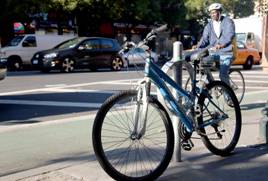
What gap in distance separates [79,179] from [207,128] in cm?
162

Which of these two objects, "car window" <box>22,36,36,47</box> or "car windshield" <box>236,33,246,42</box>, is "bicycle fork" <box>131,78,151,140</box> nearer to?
"car window" <box>22,36,36,47</box>

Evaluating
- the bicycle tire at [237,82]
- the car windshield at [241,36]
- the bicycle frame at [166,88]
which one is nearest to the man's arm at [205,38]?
the bicycle tire at [237,82]

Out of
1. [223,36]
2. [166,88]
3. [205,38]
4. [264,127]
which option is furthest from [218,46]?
[166,88]

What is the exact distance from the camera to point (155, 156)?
5207 millimetres

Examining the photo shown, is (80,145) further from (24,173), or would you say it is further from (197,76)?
(197,76)

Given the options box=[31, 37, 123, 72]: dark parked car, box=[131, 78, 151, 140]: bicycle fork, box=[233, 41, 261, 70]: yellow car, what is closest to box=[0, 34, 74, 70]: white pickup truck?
box=[31, 37, 123, 72]: dark parked car

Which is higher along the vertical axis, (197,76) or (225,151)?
(197,76)

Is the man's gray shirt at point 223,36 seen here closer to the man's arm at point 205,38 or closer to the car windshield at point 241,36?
the man's arm at point 205,38

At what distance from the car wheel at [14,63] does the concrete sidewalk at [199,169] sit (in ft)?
66.1

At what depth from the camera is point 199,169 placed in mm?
5359

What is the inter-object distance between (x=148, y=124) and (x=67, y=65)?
17104 millimetres

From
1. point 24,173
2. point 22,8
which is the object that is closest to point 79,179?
point 24,173

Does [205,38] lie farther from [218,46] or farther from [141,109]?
[141,109]

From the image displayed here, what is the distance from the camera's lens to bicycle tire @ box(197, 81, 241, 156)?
5.65 meters
